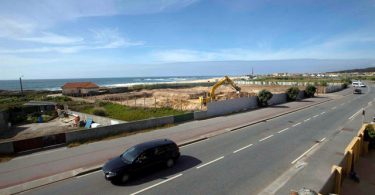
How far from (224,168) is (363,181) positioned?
19.6 feet

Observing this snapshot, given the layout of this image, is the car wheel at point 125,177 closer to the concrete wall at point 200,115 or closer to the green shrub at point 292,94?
the concrete wall at point 200,115

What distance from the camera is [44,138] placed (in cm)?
1603

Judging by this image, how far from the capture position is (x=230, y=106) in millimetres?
29141

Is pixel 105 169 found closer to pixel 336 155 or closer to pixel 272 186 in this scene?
pixel 272 186

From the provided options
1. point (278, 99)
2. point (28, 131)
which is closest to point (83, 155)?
point (28, 131)

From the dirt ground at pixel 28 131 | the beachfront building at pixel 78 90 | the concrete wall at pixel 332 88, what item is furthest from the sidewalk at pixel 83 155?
the beachfront building at pixel 78 90

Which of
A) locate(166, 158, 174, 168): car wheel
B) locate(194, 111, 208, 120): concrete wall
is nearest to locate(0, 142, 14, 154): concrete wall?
locate(166, 158, 174, 168): car wheel

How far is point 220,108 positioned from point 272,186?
1846 centimetres

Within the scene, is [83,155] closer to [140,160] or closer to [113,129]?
[113,129]

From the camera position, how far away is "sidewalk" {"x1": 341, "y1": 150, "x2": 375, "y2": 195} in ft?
30.7

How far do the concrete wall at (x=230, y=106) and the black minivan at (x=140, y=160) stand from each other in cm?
1452

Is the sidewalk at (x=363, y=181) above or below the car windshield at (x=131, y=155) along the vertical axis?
below

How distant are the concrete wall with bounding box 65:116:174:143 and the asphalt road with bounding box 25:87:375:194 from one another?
6.13 metres

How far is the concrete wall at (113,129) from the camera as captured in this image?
1706cm
